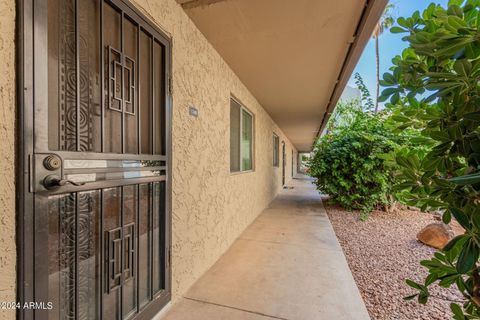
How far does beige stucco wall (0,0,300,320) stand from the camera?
93cm

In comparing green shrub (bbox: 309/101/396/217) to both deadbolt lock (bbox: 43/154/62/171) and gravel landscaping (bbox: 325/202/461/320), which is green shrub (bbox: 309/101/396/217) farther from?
deadbolt lock (bbox: 43/154/62/171)

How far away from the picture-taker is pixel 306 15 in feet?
6.95

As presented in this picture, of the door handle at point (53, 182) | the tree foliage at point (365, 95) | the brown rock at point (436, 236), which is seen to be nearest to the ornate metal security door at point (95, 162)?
the door handle at point (53, 182)

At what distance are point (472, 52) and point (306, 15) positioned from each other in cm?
168

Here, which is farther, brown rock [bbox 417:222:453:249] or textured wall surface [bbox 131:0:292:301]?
brown rock [bbox 417:222:453:249]

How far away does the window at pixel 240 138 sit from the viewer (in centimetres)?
381

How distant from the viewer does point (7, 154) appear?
3.07ft

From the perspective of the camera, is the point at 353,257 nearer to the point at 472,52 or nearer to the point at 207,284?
the point at 207,284

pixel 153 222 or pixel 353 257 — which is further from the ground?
pixel 153 222

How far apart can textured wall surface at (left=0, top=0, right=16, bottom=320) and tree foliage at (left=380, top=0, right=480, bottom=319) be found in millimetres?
1547

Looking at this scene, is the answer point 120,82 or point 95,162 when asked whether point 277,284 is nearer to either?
point 95,162

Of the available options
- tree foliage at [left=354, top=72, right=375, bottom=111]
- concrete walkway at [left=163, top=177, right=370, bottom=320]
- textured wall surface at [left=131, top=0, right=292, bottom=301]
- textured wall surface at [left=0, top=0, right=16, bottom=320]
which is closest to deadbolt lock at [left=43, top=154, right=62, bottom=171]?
textured wall surface at [left=0, top=0, right=16, bottom=320]

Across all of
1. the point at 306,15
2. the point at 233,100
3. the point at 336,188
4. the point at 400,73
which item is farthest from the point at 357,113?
the point at 400,73

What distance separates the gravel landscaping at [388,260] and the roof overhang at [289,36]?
256cm
